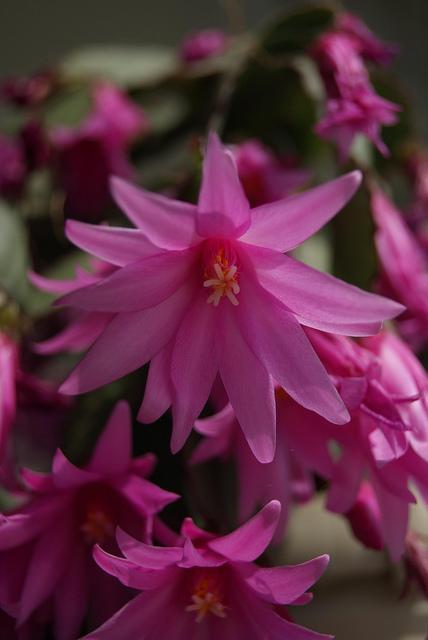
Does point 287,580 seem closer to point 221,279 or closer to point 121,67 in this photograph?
point 221,279

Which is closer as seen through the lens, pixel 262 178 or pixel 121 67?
pixel 262 178

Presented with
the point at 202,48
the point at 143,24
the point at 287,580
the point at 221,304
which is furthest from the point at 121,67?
the point at 287,580

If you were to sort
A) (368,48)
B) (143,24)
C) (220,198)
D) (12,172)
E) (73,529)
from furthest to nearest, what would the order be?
(143,24)
(12,172)
(368,48)
(73,529)
(220,198)

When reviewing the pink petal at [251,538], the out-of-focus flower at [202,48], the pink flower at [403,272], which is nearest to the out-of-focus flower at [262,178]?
the pink flower at [403,272]

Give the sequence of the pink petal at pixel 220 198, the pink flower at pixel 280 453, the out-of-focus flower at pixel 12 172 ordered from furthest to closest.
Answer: the out-of-focus flower at pixel 12 172 < the pink flower at pixel 280 453 < the pink petal at pixel 220 198

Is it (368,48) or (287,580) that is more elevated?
(368,48)

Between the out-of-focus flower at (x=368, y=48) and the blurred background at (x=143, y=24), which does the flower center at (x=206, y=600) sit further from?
the blurred background at (x=143, y=24)

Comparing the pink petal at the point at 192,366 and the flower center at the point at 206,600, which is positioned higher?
the pink petal at the point at 192,366
